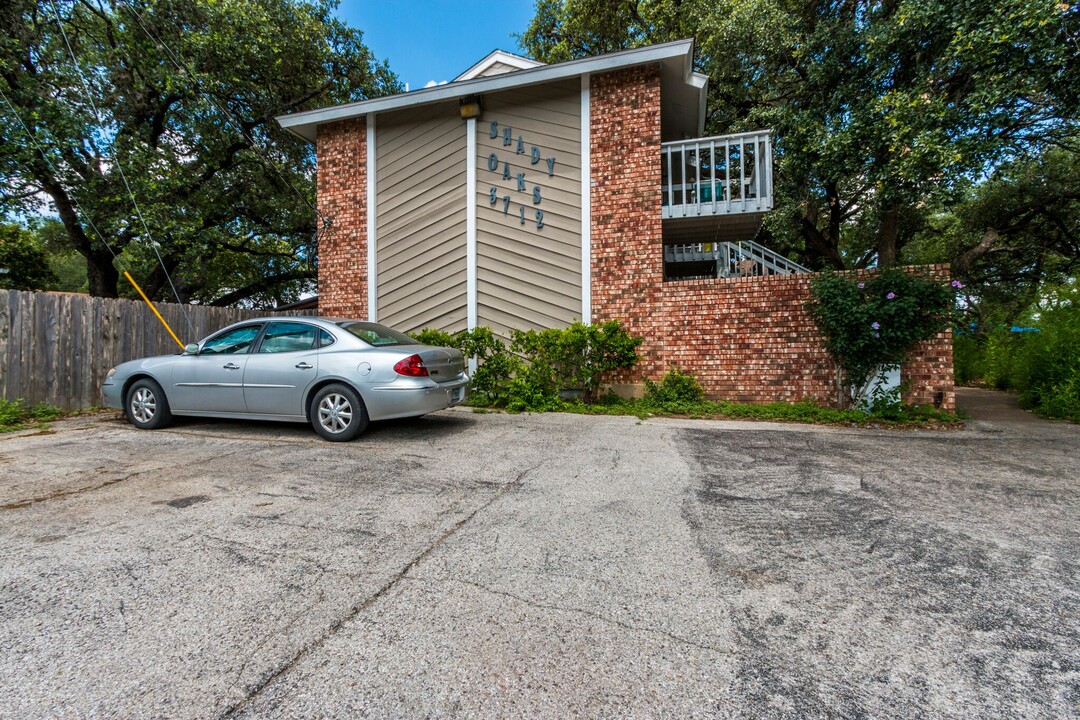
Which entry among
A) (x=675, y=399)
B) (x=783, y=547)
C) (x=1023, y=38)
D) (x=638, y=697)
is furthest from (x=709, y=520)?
(x=1023, y=38)

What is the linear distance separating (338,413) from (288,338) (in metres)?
1.14

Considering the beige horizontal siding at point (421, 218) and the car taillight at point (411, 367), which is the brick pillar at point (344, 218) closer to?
the beige horizontal siding at point (421, 218)

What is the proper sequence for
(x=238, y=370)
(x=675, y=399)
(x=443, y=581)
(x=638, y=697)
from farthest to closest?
1. (x=675, y=399)
2. (x=238, y=370)
3. (x=443, y=581)
4. (x=638, y=697)

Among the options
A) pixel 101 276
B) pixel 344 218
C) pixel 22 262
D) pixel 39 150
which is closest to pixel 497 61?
pixel 344 218

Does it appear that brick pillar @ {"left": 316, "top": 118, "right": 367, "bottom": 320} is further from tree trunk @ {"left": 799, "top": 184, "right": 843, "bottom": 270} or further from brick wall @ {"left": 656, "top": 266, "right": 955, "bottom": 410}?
tree trunk @ {"left": 799, "top": 184, "right": 843, "bottom": 270}

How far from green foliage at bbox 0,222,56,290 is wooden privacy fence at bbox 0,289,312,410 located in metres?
16.1

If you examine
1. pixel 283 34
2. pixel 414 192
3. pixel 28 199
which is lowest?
pixel 414 192

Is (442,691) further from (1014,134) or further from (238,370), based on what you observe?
(1014,134)

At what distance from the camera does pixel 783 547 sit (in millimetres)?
2619

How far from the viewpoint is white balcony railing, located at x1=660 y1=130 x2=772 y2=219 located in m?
7.79

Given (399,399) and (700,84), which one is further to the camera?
(700,84)

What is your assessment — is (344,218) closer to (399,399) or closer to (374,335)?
(374,335)

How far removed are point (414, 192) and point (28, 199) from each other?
10420 mm

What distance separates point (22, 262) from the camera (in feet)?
62.4
